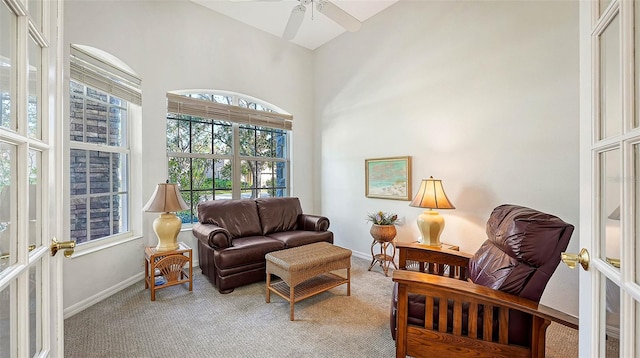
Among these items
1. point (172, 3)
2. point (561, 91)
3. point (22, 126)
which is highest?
point (172, 3)

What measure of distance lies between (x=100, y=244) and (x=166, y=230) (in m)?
0.70

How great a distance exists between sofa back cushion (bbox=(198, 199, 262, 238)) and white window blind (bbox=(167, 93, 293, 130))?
121 cm

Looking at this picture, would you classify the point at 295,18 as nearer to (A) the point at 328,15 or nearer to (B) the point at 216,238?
(A) the point at 328,15

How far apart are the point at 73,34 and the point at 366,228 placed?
3.84 meters

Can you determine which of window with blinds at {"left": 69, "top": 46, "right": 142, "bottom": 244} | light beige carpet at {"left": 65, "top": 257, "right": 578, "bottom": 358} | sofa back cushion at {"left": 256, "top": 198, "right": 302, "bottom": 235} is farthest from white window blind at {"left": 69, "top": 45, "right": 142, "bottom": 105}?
light beige carpet at {"left": 65, "top": 257, "right": 578, "bottom": 358}

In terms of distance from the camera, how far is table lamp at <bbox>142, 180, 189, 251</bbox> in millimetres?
2650

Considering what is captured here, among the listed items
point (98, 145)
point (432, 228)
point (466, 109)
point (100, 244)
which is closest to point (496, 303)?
point (432, 228)

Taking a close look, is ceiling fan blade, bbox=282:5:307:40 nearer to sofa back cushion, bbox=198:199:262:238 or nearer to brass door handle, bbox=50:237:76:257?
sofa back cushion, bbox=198:199:262:238

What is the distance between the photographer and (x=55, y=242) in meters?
0.85

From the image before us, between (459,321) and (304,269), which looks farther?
(304,269)

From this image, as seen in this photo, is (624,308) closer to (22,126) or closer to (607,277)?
(607,277)

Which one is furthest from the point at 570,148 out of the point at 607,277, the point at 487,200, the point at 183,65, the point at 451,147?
the point at 183,65

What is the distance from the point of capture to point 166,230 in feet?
8.76

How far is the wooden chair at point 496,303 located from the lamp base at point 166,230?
2.25m
